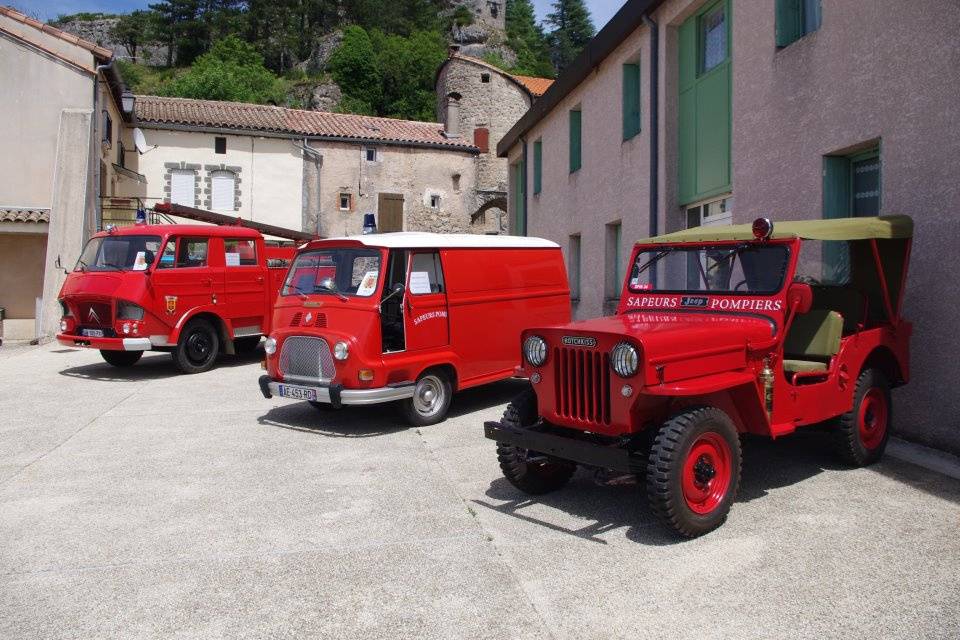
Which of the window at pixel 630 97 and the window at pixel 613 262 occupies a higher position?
the window at pixel 630 97

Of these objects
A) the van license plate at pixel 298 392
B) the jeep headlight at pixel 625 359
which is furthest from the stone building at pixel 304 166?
the jeep headlight at pixel 625 359

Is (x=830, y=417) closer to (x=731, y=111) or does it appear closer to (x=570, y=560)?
(x=570, y=560)

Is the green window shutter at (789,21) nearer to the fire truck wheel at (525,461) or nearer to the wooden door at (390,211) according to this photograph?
the fire truck wheel at (525,461)

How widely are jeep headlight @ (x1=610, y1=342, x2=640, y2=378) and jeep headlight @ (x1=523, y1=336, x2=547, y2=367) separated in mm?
580

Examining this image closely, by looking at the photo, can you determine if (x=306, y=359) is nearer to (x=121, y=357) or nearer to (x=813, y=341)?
(x=813, y=341)

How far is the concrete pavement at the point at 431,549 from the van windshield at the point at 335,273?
1.65 m

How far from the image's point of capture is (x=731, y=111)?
9.39 metres

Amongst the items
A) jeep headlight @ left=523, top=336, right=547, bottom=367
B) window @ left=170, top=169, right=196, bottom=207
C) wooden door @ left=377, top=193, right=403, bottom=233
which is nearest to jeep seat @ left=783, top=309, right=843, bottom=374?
jeep headlight @ left=523, top=336, right=547, bottom=367

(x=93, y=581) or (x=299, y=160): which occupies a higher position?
(x=299, y=160)

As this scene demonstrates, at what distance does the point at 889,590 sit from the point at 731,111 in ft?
23.1

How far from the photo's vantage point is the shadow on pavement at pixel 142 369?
11531 mm

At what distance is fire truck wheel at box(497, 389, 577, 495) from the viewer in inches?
199

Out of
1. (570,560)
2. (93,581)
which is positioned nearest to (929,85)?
(570,560)

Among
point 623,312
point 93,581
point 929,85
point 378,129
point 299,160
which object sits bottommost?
point 93,581
